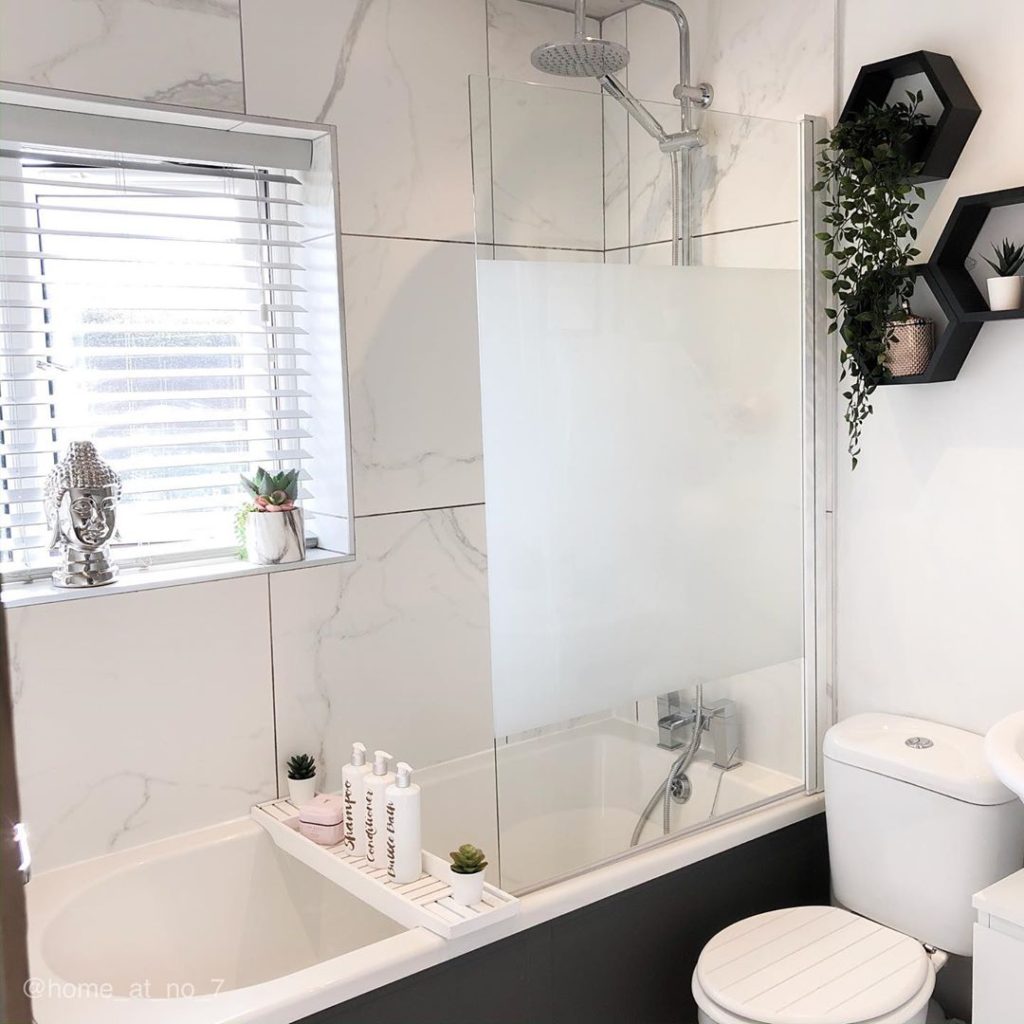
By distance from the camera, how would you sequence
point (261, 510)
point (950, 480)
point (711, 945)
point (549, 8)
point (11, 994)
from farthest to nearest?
point (549, 8)
point (261, 510)
point (950, 480)
point (711, 945)
point (11, 994)

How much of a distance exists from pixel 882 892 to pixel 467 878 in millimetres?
867

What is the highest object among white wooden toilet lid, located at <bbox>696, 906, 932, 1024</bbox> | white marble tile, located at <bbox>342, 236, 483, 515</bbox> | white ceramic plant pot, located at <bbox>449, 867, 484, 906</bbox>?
white marble tile, located at <bbox>342, 236, 483, 515</bbox>

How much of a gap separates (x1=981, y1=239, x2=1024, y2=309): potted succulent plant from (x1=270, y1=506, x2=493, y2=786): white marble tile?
4.02 feet

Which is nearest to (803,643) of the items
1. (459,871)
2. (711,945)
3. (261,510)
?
(711,945)

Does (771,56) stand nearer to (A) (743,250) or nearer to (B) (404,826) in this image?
(A) (743,250)

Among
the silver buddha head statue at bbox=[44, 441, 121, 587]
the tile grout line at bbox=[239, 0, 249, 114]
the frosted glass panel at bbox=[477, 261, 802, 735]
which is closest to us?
the frosted glass panel at bbox=[477, 261, 802, 735]

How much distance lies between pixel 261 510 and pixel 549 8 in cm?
145

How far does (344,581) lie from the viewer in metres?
2.40

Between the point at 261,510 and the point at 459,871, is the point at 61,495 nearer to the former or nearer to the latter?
the point at 261,510

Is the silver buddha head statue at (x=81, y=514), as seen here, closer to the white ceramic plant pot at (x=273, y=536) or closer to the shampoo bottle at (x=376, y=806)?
the white ceramic plant pot at (x=273, y=536)

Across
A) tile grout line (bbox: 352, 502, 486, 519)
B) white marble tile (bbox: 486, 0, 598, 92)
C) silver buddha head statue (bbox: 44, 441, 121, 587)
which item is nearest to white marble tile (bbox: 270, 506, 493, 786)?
tile grout line (bbox: 352, 502, 486, 519)

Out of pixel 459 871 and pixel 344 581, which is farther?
pixel 344 581

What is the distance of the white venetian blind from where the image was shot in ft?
7.00

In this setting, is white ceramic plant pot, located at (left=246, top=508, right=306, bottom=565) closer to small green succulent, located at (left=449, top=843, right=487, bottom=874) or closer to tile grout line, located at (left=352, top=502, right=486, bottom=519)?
tile grout line, located at (left=352, top=502, right=486, bottom=519)
